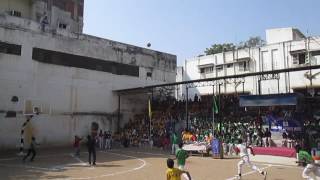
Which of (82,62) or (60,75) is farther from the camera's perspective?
(82,62)

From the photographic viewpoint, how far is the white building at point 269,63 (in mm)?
33812

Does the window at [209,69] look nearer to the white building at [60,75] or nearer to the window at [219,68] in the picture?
the window at [219,68]

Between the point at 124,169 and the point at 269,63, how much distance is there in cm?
2535

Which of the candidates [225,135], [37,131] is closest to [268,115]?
[225,135]

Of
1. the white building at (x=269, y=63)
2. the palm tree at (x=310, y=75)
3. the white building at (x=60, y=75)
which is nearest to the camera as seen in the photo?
the white building at (x=60, y=75)

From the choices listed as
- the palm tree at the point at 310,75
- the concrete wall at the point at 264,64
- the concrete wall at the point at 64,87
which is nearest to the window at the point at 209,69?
the concrete wall at the point at 264,64

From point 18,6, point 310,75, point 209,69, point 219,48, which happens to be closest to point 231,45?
point 219,48

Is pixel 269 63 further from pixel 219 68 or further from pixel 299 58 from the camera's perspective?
pixel 219 68

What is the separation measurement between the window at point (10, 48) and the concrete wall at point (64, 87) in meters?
0.31

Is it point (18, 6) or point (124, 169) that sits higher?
point (18, 6)

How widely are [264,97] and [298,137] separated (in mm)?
3301

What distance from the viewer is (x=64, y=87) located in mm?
29406

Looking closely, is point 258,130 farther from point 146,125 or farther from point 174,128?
point 146,125

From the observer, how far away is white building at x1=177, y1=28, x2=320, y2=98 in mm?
33812
